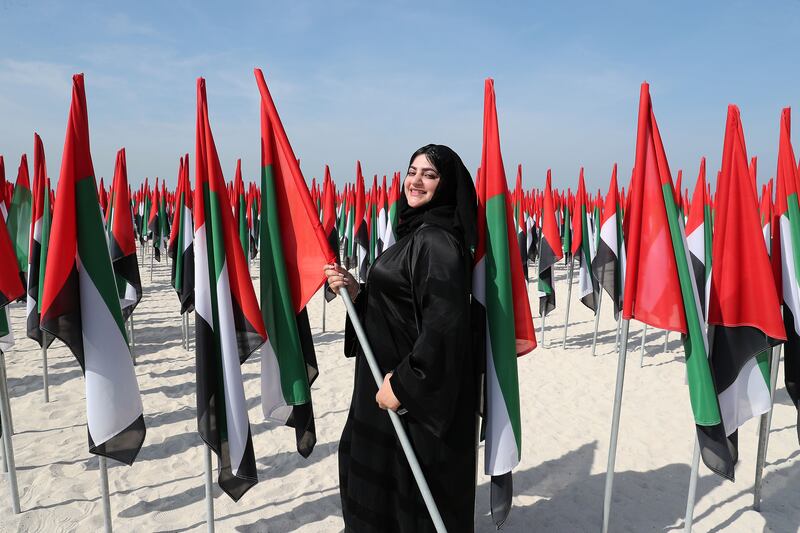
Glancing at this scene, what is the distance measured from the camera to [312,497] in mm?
4008

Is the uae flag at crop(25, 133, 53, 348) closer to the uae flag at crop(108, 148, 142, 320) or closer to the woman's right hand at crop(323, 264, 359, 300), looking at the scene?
the uae flag at crop(108, 148, 142, 320)

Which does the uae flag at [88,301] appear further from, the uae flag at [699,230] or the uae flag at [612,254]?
the uae flag at [612,254]

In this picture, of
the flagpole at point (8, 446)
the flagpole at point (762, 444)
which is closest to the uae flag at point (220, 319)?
the flagpole at point (8, 446)

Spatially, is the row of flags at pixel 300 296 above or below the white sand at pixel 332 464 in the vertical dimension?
above

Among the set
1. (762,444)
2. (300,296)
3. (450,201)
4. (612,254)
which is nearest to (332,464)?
(300,296)

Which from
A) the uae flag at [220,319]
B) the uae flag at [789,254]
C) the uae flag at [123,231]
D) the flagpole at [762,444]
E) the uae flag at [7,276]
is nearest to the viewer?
the uae flag at [220,319]

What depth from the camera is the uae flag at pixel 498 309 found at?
2385mm

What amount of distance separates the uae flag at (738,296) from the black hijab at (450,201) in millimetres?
1556

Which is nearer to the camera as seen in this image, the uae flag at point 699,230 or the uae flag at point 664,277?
the uae flag at point 664,277

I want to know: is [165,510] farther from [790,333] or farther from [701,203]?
[701,203]

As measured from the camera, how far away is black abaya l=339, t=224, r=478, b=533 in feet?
6.75

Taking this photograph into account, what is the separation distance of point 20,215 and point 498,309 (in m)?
6.04

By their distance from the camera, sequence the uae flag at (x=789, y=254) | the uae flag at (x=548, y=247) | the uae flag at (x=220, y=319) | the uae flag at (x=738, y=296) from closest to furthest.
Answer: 1. the uae flag at (x=220, y=319)
2. the uae flag at (x=738, y=296)
3. the uae flag at (x=789, y=254)
4. the uae flag at (x=548, y=247)

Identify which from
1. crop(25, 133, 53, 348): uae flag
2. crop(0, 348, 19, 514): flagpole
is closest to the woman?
crop(0, 348, 19, 514): flagpole
